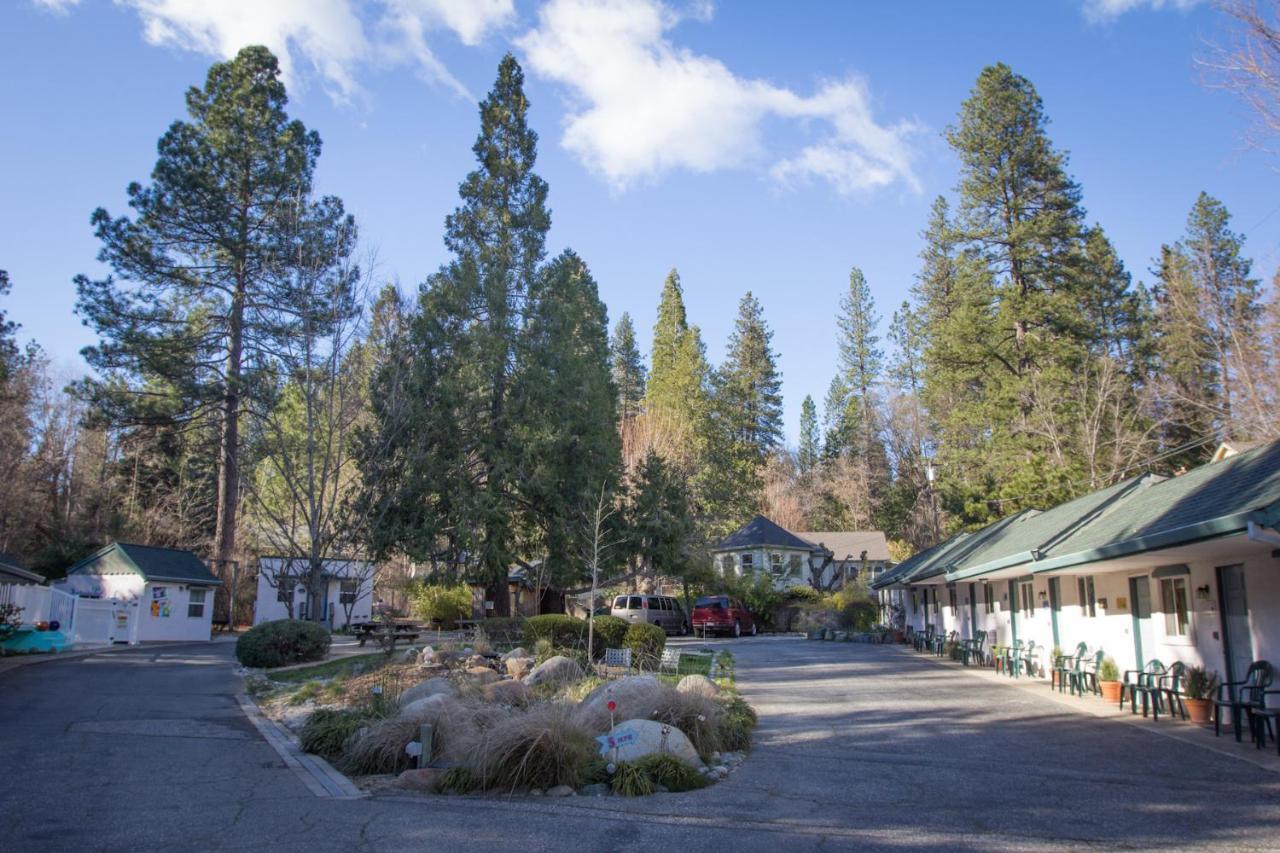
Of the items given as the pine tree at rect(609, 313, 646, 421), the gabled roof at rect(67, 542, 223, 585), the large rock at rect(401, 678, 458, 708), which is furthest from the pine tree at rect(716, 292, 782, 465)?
the large rock at rect(401, 678, 458, 708)

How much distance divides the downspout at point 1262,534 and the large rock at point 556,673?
975 cm

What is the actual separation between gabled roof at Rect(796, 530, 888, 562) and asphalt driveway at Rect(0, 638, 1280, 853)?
129ft

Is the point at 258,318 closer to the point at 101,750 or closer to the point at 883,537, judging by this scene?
the point at 101,750

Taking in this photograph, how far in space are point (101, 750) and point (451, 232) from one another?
23.0 m

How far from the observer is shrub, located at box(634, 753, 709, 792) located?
8633mm

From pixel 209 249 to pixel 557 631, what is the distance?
75.2 ft

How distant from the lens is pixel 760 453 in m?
60.5

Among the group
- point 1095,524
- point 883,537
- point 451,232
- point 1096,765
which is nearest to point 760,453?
point 883,537

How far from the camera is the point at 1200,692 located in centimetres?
1259

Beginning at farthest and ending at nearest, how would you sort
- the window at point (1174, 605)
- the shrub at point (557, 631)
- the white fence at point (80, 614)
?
the white fence at point (80, 614)
the shrub at point (557, 631)
the window at point (1174, 605)

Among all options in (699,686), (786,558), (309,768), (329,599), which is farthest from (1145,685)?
(329,599)

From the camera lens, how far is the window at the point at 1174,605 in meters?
13.8

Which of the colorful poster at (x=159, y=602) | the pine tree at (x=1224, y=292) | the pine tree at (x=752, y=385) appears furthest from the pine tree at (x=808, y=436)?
the colorful poster at (x=159, y=602)

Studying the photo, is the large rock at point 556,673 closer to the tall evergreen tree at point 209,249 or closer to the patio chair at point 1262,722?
the patio chair at point 1262,722
